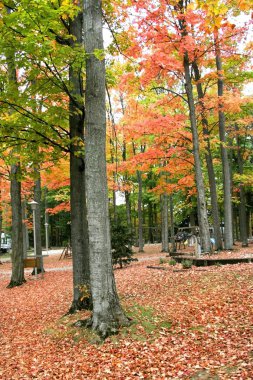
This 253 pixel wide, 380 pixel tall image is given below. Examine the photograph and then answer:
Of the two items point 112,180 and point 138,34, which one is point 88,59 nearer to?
point 138,34

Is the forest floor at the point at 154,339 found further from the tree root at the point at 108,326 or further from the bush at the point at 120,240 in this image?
the bush at the point at 120,240

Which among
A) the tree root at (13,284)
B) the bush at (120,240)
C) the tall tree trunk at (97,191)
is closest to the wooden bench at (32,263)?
the tree root at (13,284)

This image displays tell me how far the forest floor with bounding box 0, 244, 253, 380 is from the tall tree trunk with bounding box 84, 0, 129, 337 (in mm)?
369

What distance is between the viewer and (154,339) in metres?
4.99

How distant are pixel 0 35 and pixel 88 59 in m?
1.46

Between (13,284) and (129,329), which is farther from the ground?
(129,329)

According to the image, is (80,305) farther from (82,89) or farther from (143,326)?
(82,89)

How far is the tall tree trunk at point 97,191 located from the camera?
5348 mm

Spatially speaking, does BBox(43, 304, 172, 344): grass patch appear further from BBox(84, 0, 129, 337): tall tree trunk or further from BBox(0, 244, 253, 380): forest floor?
BBox(84, 0, 129, 337): tall tree trunk

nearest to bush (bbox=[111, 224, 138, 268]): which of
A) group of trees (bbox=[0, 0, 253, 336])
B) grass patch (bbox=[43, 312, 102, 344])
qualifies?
group of trees (bbox=[0, 0, 253, 336])

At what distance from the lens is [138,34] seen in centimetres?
1191

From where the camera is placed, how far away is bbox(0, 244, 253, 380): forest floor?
4.18 metres

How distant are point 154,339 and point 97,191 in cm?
226

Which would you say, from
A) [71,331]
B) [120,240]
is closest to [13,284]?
[120,240]
